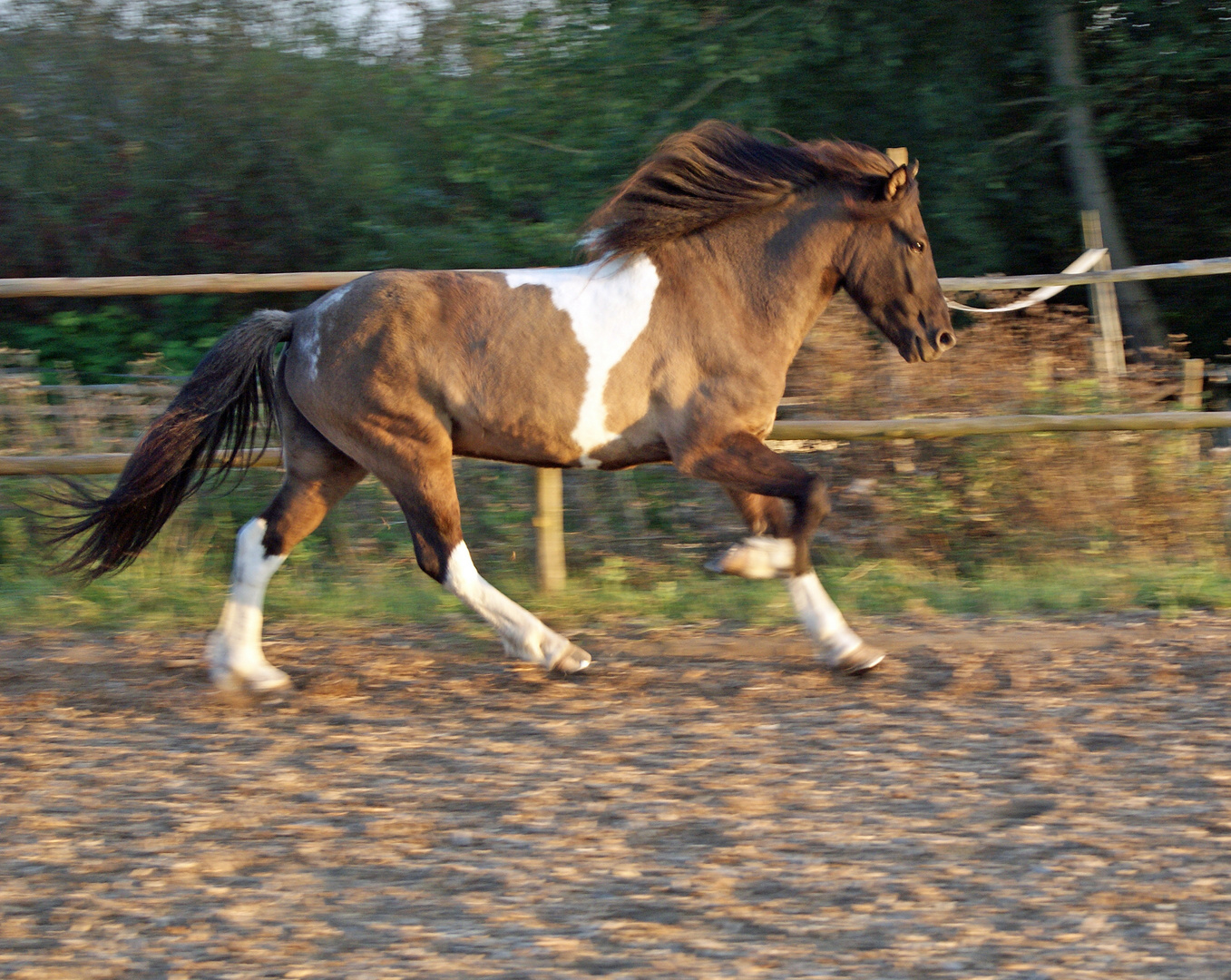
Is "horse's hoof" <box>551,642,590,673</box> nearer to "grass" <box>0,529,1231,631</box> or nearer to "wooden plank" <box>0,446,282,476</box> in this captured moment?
"grass" <box>0,529,1231,631</box>

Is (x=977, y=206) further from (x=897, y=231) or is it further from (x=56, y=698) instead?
(x=56, y=698)

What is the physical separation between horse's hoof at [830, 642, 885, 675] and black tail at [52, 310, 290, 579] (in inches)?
78.8

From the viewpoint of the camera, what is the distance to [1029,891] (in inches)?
89.2

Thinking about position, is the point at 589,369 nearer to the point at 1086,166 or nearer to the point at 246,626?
the point at 246,626

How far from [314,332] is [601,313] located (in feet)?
3.02

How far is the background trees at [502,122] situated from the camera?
7430 millimetres

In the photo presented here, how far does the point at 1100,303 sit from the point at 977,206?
1521 millimetres

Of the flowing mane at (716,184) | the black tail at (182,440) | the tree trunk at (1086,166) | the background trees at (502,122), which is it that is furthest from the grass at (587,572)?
the tree trunk at (1086,166)

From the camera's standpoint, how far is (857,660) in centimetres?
377

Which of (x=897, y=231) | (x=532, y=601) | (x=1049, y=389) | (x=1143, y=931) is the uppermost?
(x=897, y=231)

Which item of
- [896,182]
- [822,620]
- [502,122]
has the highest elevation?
[502,122]

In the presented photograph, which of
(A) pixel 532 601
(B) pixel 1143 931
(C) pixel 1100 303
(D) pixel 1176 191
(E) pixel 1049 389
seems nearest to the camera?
(B) pixel 1143 931

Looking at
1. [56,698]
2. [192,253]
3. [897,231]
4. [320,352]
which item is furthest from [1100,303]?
[192,253]

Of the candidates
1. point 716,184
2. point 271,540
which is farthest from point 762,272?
point 271,540
